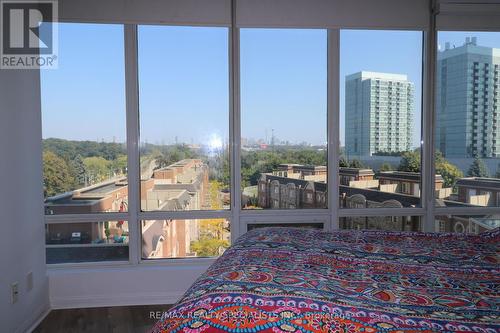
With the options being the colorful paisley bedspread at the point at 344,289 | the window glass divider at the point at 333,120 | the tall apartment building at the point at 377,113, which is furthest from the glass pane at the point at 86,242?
the tall apartment building at the point at 377,113

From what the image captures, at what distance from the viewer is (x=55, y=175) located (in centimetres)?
324

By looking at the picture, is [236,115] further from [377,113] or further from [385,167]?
[385,167]

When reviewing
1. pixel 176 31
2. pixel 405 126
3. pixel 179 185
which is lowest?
pixel 179 185

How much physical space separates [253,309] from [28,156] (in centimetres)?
231

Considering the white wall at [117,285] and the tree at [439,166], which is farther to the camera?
the tree at [439,166]

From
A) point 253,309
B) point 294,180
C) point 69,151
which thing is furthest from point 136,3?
point 253,309

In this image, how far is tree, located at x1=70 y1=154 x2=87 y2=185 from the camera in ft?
10.7

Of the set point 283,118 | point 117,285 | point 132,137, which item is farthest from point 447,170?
point 117,285

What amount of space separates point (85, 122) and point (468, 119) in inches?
137

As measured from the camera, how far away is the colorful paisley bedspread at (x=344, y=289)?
44.6 inches

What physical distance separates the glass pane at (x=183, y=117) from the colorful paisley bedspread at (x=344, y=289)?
1.46 metres

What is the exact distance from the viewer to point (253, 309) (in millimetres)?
1169

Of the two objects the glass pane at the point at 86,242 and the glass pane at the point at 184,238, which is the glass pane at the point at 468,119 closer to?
the glass pane at the point at 184,238

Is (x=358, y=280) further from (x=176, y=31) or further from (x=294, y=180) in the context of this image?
(x=176, y=31)
